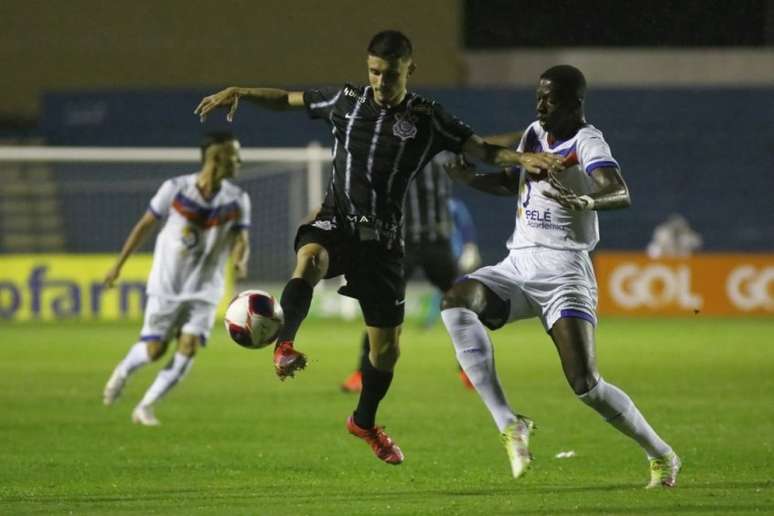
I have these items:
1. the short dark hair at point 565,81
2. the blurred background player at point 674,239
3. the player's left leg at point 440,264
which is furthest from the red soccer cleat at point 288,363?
the blurred background player at point 674,239

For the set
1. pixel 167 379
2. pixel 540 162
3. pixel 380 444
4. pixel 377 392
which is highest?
pixel 540 162


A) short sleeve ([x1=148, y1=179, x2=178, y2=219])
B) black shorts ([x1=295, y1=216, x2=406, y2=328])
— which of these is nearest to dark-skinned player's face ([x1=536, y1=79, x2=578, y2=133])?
black shorts ([x1=295, y1=216, x2=406, y2=328])

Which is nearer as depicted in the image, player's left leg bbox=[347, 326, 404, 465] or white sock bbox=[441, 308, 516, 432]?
white sock bbox=[441, 308, 516, 432]

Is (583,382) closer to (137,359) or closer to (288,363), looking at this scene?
(288,363)

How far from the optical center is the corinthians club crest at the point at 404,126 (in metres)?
7.73

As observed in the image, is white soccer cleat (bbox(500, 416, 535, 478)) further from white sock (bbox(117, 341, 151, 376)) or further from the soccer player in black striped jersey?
white sock (bbox(117, 341, 151, 376))

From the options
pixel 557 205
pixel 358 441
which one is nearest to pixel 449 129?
pixel 557 205

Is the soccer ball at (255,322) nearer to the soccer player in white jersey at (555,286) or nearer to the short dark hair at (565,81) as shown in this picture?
the soccer player in white jersey at (555,286)

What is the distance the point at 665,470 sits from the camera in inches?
297

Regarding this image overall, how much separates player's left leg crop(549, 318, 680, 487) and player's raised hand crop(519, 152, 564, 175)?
0.74 metres

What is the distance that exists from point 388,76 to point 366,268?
3.39ft

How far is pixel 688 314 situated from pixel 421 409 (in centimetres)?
1325

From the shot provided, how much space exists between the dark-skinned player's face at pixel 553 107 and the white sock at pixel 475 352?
1.04 metres

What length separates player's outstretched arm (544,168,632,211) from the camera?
6.93 m
